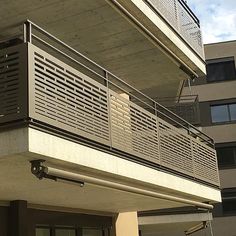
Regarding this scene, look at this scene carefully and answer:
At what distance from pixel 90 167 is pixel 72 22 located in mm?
4307

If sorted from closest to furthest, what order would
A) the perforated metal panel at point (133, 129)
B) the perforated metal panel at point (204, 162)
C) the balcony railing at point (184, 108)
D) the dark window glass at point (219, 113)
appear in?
the perforated metal panel at point (133, 129)
the perforated metal panel at point (204, 162)
the balcony railing at point (184, 108)
the dark window glass at point (219, 113)

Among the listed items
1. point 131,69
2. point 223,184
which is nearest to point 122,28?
point 131,69

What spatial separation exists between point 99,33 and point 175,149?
334 centimetres

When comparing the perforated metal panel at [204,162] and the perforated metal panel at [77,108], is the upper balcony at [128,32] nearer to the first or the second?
the perforated metal panel at [77,108]

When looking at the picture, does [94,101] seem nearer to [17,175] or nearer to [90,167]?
[90,167]

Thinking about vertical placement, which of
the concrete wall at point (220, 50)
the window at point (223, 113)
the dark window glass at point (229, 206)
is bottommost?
the dark window glass at point (229, 206)

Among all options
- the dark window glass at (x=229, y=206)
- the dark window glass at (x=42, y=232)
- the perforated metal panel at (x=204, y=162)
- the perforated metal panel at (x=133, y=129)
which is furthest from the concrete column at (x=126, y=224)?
the dark window glass at (x=229, y=206)

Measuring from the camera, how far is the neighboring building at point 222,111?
1483 inches

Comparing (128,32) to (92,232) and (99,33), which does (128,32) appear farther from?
(92,232)

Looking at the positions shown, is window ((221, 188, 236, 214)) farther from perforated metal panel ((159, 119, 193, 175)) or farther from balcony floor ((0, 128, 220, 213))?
perforated metal panel ((159, 119, 193, 175))

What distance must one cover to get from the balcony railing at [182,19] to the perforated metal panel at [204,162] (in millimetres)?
3034

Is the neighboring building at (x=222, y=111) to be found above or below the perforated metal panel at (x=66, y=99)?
above

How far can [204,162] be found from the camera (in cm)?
1564

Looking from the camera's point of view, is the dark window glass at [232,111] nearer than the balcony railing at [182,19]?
No
